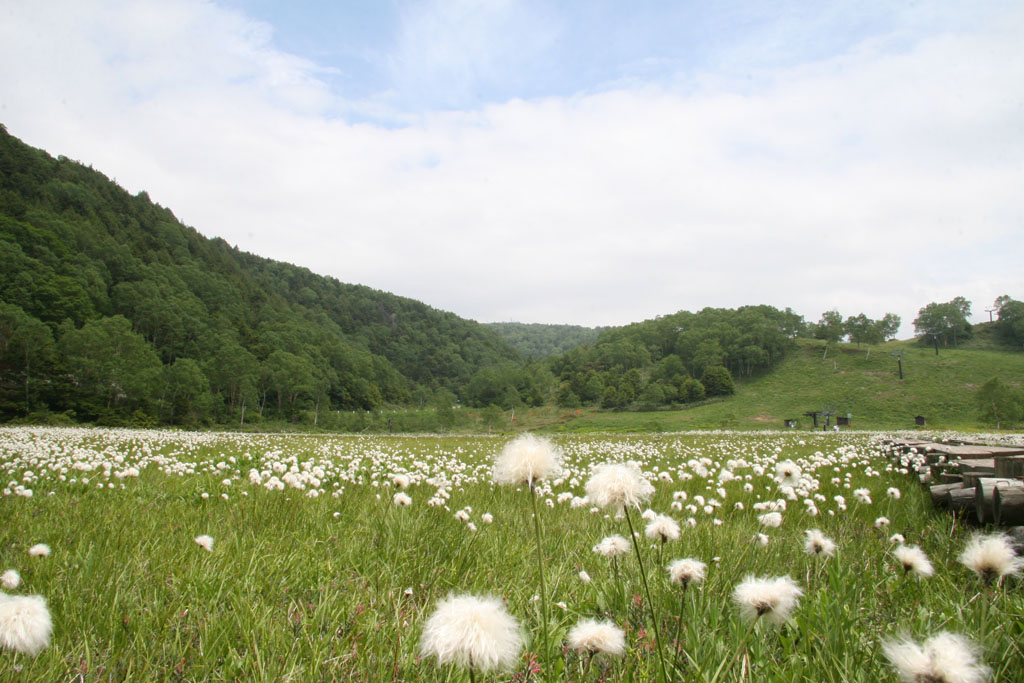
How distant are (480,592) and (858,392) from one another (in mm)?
100906

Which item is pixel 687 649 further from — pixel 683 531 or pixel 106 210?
pixel 106 210

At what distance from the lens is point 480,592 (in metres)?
2.88

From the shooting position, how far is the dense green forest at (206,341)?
2004 inches

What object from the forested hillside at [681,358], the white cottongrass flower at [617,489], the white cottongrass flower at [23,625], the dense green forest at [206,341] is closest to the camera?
the white cottongrass flower at [23,625]

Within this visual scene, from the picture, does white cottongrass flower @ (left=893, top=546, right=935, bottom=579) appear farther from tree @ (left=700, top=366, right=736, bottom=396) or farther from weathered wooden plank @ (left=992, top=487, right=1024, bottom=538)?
tree @ (left=700, top=366, right=736, bottom=396)

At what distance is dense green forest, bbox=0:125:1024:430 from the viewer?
167 feet

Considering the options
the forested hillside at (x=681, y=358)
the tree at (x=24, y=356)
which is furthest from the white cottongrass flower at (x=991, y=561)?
the forested hillside at (x=681, y=358)

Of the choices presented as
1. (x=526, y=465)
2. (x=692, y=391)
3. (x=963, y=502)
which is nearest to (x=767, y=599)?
(x=526, y=465)

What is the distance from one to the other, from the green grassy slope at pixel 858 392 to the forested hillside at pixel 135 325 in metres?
39.5

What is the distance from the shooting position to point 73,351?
50750 mm

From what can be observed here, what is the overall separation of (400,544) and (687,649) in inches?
89.6

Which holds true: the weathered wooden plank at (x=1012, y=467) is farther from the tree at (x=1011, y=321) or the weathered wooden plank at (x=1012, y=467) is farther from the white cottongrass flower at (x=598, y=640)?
the tree at (x=1011, y=321)

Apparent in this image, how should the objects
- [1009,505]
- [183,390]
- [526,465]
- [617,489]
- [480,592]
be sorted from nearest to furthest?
[617,489] → [526,465] → [480,592] → [1009,505] → [183,390]

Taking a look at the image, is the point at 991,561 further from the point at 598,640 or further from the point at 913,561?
the point at 598,640
